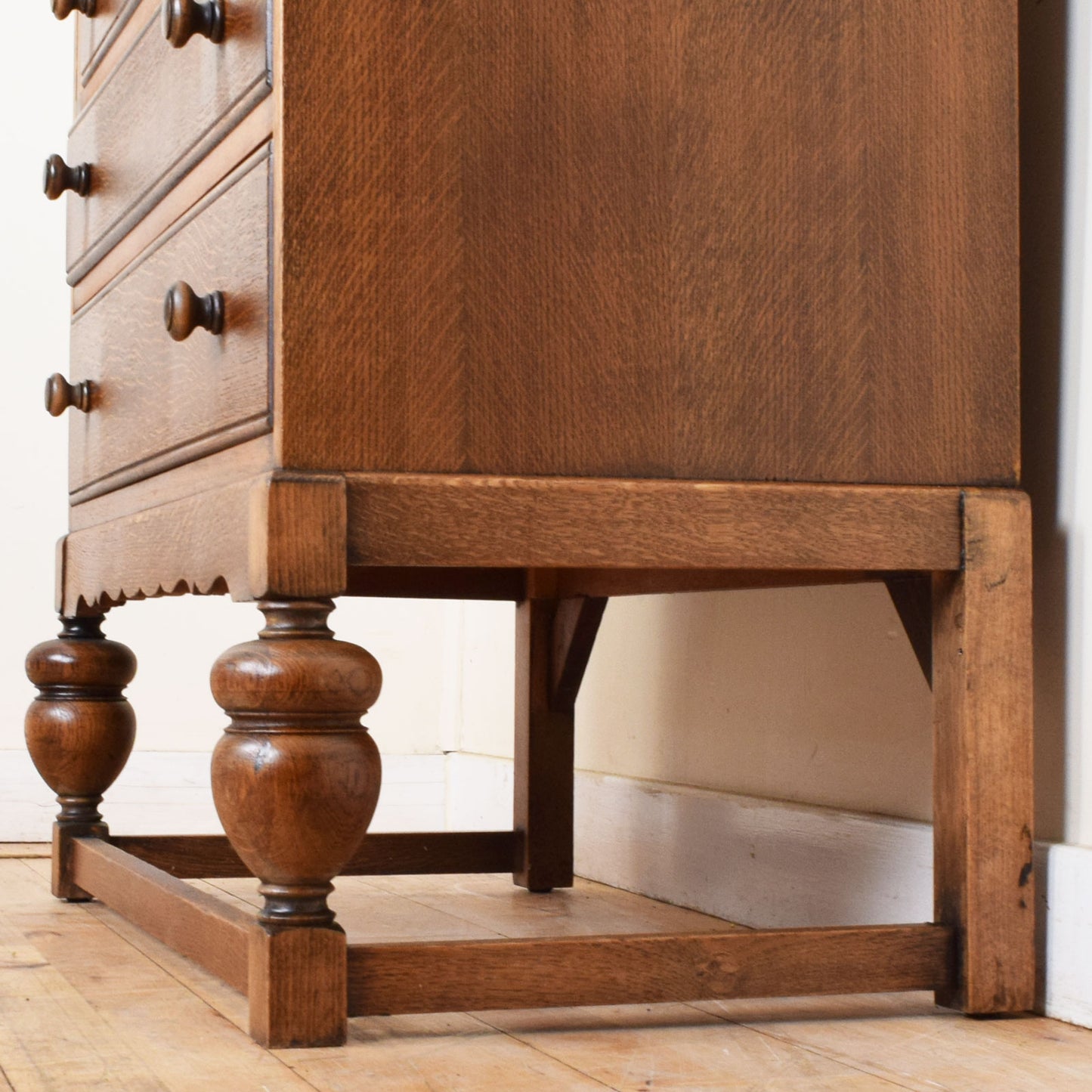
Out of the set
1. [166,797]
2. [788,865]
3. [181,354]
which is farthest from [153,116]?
[166,797]

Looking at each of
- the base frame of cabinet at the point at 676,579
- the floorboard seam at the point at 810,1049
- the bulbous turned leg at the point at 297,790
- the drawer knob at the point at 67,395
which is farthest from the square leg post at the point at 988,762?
the drawer knob at the point at 67,395

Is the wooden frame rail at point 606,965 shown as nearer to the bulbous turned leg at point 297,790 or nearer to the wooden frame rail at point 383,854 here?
the bulbous turned leg at point 297,790

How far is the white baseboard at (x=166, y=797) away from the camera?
2.29m

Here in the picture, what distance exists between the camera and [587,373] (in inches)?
41.0

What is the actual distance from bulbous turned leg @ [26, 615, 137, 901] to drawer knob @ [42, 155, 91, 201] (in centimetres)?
42

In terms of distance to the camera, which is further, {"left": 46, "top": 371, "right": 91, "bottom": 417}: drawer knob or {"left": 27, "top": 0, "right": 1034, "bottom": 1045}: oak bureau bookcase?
{"left": 46, "top": 371, "right": 91, "bottom": 417}: drawer knob

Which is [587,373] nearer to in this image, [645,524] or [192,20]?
[645,524]

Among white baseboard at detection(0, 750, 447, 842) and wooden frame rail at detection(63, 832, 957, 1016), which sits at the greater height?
wooden frame rail at detection(63, 832, 957, 1016)

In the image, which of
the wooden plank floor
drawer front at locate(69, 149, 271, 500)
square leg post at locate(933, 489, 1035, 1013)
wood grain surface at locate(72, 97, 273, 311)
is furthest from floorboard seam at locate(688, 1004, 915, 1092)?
wood grain surface at locate(72, 97, 273, 311)

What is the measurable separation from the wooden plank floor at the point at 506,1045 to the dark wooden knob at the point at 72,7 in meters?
0.83

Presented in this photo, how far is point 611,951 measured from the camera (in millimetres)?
1022

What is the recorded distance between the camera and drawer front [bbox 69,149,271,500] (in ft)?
3.39

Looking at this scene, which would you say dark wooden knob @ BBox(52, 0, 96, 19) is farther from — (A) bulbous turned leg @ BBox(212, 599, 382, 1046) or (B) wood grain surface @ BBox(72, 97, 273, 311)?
(A) bulbous turned leg @ BBox(212, 599, 382, 1046)

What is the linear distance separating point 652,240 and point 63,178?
2.39 feet
